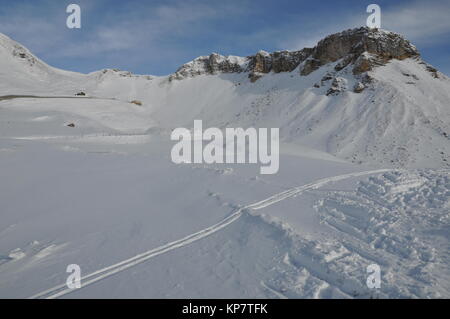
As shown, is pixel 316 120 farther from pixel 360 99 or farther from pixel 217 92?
pixel 217 92

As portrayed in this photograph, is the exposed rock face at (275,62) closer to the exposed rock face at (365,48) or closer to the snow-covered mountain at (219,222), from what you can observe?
the exposed rock face at (365,48)

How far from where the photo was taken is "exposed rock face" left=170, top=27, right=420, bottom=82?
3372 cm

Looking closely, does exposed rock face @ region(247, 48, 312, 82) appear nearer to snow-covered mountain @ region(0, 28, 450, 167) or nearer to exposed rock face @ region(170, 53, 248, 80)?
snow-covered mountain @ region(0, 28, 450, 167)

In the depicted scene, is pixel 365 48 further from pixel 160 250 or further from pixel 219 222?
pixel 160 250

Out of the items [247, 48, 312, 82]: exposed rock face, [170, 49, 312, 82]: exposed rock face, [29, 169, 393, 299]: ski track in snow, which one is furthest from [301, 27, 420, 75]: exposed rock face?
[29, 169, 393, 299]: ski track in snow

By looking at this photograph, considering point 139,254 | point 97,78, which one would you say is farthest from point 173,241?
point 97,78

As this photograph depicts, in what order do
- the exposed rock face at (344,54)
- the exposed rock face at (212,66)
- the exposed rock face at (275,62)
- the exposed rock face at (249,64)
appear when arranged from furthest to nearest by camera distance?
the exposed rock face at (212,66) < the exposed rock face at (249,64) < the exposed rock face at (275,62) < the exposed rock face at (344,54)

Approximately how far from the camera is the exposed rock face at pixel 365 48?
32969 millimetres

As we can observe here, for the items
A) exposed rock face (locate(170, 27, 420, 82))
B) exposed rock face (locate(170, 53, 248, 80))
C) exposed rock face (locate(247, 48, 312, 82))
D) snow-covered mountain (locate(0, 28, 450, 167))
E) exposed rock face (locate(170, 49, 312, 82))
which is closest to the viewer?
snow-covered mountain (locate(0, 28, 450, 167))

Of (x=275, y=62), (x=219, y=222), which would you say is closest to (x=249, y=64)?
(x=275, y=62)

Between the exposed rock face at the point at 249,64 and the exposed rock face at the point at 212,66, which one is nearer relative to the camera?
the exposed rock face at the point at 249,64

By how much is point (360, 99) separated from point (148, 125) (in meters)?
28.4

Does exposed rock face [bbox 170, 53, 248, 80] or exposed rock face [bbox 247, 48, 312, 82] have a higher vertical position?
exposed rock face [bbox 170, 53, 248, 80]

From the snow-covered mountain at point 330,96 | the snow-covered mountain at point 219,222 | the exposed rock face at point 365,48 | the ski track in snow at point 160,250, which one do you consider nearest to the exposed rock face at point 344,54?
the exposed rock face at point 365,48
